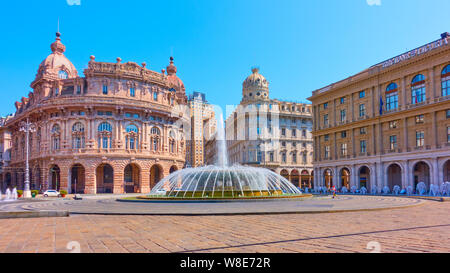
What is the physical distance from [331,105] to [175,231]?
4990 cm

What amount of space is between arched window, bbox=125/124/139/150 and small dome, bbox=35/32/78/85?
17.1 metres

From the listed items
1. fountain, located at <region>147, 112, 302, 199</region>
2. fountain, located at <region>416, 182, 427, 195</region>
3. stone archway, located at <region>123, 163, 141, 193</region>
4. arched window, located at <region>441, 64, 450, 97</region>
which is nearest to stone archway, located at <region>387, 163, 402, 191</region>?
fountain, located at <region>416, 182, 427, 195</region>

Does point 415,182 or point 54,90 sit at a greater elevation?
point 54,90

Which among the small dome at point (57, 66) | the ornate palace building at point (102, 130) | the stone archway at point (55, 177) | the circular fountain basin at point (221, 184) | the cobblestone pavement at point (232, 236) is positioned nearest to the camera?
the cobblestone pavement at point (232, 236)

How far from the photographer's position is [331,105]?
5531cm

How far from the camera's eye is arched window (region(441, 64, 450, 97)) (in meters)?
38.2

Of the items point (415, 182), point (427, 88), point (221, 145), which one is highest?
point (427, 88)

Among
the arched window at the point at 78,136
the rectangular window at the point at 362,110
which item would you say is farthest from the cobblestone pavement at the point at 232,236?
the arched window at the point at 78,136

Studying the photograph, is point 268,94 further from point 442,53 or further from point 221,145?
point 221,145

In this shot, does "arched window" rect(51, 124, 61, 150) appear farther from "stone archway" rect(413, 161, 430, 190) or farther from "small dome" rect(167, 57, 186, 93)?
"stone archway" rect(413, 161, 430, 190)

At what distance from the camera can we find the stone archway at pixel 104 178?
179 feet

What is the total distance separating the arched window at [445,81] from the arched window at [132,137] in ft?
135

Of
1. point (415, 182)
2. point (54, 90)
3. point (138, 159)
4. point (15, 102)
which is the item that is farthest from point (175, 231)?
point (15, 102)

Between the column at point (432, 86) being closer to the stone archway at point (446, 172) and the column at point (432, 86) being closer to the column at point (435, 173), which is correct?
the column at point (435, 173)
